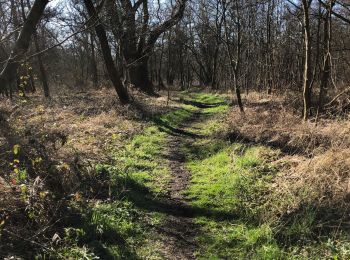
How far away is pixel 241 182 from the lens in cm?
690

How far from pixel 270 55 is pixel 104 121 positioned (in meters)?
11.2

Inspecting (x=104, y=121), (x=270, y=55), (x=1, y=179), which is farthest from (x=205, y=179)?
(x=270, y=55)

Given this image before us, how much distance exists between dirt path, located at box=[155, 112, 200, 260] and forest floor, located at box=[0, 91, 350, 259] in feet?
0.05

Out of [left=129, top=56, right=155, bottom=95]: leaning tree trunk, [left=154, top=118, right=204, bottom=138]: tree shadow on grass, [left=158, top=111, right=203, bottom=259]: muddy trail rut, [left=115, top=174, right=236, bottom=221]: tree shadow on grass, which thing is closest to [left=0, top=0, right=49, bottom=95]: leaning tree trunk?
[left=115, top=174, right=236, bottom=221]: tree shadow on grass

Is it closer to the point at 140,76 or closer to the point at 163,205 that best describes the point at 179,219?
the point at 163,205

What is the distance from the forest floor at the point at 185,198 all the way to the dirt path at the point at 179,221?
0.05 ft

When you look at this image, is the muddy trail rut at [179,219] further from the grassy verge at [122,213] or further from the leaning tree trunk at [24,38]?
the leaning tree trunk at [24,38]

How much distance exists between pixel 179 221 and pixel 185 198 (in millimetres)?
870

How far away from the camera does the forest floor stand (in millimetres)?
4828

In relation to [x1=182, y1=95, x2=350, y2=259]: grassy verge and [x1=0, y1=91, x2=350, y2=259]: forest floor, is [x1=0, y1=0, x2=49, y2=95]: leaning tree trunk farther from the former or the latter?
[x1=182, y1=95, x2=350, y2=259]: grassy verge

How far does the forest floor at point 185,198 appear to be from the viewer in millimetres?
4828

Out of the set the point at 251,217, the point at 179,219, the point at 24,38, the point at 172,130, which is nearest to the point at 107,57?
the point at 172,130

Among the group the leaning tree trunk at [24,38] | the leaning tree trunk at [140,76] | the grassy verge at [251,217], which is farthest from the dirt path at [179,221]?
the leaning tree trunk at [140,76]

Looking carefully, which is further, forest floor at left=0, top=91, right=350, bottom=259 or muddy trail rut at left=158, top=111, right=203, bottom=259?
muddy trail rut at left=158, top=111, right=203, bottom=259
